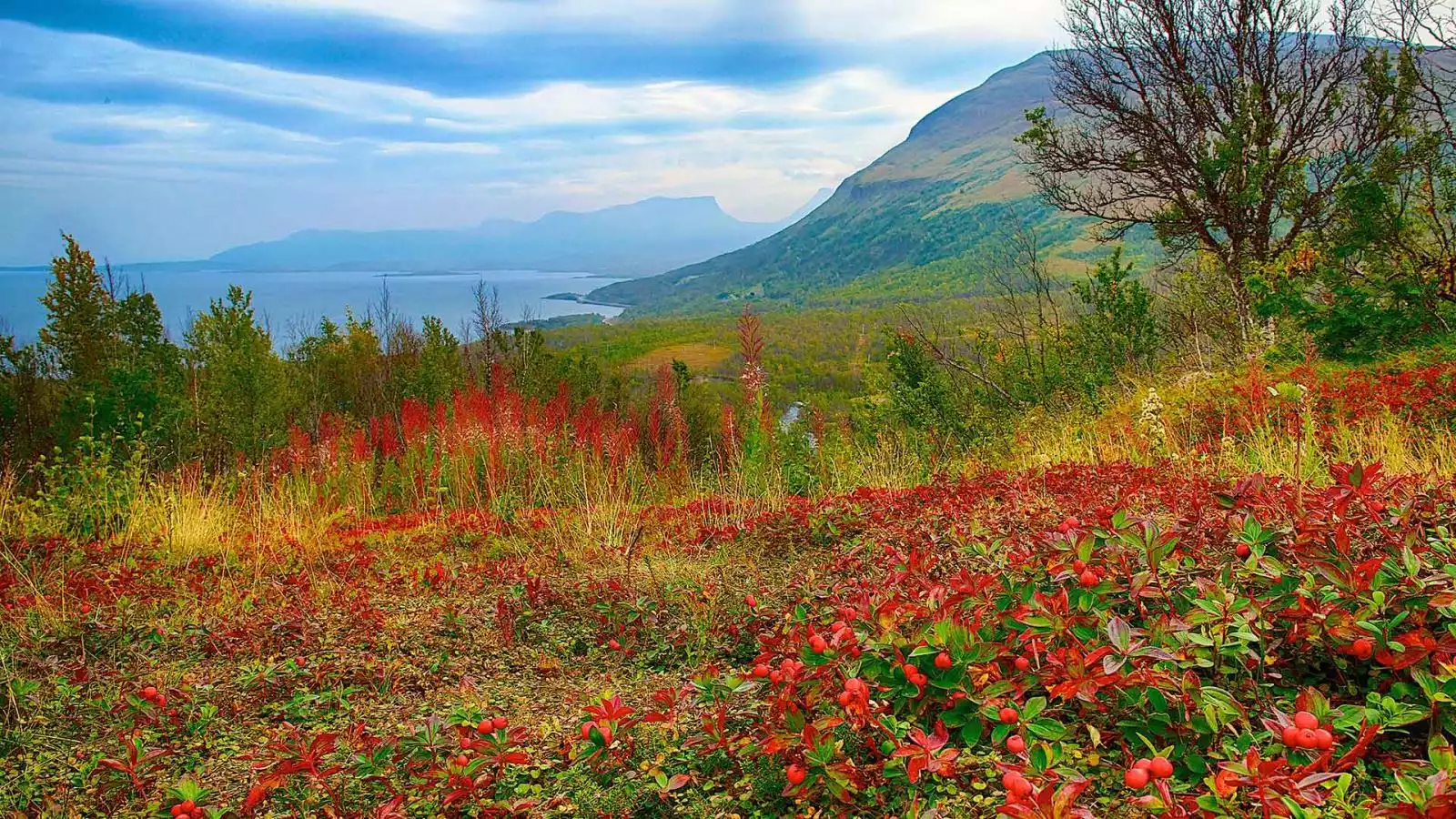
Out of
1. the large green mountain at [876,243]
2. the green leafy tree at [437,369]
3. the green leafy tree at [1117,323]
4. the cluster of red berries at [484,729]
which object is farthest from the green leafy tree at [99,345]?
the large green mountain at [876,243]

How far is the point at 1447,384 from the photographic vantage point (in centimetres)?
556

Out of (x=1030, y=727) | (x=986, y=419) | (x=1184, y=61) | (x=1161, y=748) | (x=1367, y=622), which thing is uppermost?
(x=1184, y=61)

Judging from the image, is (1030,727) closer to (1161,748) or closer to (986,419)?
(1161,748)

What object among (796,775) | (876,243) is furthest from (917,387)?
(876,243)

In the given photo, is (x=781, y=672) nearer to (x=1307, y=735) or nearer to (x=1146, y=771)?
(x=1146, y=771)

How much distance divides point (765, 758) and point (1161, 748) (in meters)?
0.85

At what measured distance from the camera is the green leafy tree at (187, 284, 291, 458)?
29.1 feet

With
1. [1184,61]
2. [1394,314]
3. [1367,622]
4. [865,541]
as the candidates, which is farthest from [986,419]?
[1367,622]

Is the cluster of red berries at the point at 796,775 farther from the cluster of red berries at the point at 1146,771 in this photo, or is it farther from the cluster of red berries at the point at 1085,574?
the cluster of red berries at the point at 1085,574

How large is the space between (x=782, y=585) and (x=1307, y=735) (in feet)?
7.75

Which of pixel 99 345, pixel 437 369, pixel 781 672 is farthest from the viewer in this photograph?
pixel 437 369

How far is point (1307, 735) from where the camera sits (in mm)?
1418

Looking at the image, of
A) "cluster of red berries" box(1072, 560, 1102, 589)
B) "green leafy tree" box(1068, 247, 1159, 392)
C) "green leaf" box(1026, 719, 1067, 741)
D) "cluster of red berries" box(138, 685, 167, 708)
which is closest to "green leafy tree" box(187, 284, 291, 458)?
"cluster of red berries" box(138, 685, 167, 708)

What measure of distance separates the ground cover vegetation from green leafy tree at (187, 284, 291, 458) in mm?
55
